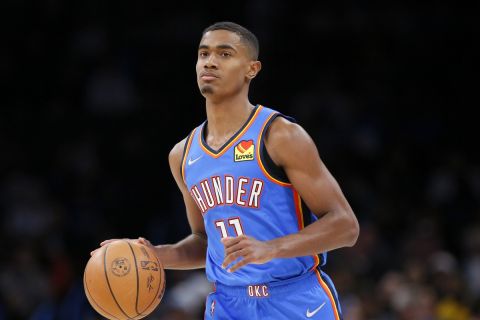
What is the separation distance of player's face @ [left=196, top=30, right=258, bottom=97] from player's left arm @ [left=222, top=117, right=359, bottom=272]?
1.29 feet

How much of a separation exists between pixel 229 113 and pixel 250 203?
24.5 inches

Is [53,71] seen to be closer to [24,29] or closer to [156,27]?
[24,29]

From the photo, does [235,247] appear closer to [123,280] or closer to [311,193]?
[311,193]

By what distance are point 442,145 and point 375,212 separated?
78.1 inches

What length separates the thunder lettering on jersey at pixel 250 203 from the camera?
17.0 ft

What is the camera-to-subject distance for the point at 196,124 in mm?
13461

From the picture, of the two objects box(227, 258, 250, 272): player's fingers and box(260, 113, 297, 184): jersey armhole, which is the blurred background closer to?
box(260, 113, 297, 184): jersey armhole

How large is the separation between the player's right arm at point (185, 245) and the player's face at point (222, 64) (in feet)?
1.92

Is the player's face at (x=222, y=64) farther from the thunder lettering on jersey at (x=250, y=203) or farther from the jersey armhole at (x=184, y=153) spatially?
the jersey armhole at (x=184, y=153)

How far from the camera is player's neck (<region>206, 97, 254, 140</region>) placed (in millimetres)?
5457

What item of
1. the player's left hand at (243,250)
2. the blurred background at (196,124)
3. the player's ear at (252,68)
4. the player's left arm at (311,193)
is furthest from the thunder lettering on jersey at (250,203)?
the blurred background at (196,124)

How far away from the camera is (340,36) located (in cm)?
1488

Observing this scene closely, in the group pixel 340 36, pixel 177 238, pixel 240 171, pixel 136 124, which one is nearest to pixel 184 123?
pixel 136 124

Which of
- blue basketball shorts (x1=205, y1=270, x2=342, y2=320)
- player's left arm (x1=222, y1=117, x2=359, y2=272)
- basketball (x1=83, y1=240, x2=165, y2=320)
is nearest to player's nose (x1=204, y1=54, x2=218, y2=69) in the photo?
player's left arm (x1=222, y1=117, x2=359, y2=272)
